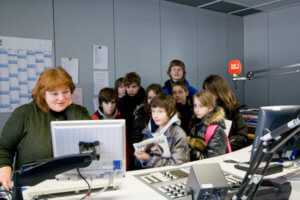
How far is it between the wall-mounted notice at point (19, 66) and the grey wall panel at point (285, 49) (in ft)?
12.1

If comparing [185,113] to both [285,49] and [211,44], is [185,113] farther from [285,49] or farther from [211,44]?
[285,49]

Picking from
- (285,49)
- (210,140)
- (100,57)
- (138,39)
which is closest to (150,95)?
(210,140)

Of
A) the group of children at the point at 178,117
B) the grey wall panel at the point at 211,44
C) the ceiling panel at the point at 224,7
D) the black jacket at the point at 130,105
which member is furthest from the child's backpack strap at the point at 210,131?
the ceiling panel at the point at 224,7

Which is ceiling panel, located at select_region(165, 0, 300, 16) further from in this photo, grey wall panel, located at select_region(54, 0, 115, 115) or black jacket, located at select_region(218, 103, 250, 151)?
black jacket, located at select_region(218, 103, 250, 151)

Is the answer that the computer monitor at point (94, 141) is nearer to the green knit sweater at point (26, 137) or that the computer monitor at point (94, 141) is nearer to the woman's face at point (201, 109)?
the green knit sweater at point (26, 137)

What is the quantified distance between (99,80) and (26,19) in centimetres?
→ 105

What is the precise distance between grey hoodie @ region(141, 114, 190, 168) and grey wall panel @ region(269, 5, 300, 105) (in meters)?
3.07

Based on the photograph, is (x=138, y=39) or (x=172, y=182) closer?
(x=172, y=182)

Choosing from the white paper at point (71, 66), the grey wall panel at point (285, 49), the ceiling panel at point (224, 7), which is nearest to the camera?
the white paper at point (71, 66)

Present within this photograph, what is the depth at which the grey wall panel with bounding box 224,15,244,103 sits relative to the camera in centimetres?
443

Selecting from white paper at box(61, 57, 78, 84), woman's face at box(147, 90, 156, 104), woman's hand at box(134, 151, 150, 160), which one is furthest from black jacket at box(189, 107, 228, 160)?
white paper at box(61, 57, 78, 84)

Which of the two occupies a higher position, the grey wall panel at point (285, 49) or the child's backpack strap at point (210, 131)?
the grey wall panel at point (285, 49)

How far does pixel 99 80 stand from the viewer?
306cm

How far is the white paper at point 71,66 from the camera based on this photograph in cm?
280
